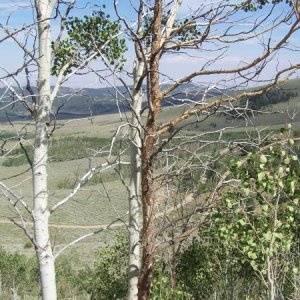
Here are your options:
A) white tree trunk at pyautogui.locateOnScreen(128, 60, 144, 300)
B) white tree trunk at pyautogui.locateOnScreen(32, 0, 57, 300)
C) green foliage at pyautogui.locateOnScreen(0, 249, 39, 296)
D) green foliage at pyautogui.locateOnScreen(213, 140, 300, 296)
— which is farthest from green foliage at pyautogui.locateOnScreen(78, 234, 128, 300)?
green foliage at pyautogui.locateOnScreen(0, 249, 39, 296)

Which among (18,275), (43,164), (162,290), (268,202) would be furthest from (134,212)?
(18,275)

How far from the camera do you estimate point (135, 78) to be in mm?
Result: 9602

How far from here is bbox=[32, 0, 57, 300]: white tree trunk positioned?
684 cm

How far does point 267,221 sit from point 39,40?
4.22m

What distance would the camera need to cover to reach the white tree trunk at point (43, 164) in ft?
22.4

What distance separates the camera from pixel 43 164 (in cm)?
690

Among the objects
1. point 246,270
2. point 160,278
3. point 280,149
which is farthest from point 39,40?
point 246,270

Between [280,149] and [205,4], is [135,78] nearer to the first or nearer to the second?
[205,4]

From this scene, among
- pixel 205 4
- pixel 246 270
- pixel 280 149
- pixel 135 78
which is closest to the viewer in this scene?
pixel 280 149

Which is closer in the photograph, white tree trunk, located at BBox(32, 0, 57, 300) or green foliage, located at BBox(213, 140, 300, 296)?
green foliage, located at BBox(213, 140, 300, 296)

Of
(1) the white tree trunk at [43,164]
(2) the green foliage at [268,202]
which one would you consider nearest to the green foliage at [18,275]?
(1) the white tree trunk at [43,164]

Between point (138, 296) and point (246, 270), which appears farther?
point (246, 270)

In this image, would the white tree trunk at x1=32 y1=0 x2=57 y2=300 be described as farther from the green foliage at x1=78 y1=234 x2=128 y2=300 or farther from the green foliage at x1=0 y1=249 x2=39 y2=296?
the green foliage at x1=0 y1=249 x2=39 y2=296

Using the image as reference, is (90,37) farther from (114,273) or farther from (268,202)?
(114,273)
